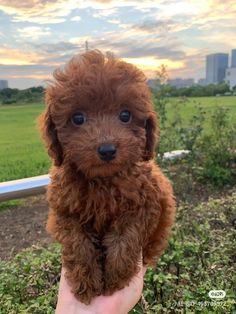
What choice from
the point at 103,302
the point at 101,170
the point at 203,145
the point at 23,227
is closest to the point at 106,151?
the point at 101,170

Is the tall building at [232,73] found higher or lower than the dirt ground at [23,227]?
higher

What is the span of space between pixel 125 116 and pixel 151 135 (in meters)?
0.22

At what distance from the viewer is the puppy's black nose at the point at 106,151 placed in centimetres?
181

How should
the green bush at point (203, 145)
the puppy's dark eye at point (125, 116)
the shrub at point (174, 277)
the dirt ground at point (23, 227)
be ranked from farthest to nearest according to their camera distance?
the green bush at point (203, 145) → the dirt ground at point (23, 227) → the shrub at point (174, 277) → the puppy's dark eye at point (125, 116)

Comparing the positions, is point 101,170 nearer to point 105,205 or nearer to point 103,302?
point 105,205

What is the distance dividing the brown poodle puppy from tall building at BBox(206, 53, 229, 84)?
4.31 m

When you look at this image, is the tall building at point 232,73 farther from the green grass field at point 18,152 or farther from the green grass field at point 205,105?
the green grass field at point 18,152

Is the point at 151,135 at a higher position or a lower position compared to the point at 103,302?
higher

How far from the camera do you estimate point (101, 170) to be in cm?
189

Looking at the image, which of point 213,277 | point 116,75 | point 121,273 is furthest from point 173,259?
point 116,75

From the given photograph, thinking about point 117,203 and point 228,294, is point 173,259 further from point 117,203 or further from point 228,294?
point 117,203

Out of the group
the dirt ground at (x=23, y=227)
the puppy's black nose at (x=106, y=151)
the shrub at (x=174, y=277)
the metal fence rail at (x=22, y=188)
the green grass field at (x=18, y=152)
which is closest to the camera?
the puppy's black nose at (x=106, y=151)

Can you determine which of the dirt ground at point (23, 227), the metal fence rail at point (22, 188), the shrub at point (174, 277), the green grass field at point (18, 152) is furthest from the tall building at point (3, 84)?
the dirt ground at point (23, 227)

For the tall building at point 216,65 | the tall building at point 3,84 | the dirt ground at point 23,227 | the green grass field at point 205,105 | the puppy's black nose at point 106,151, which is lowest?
the dirt ground at point 23,227
